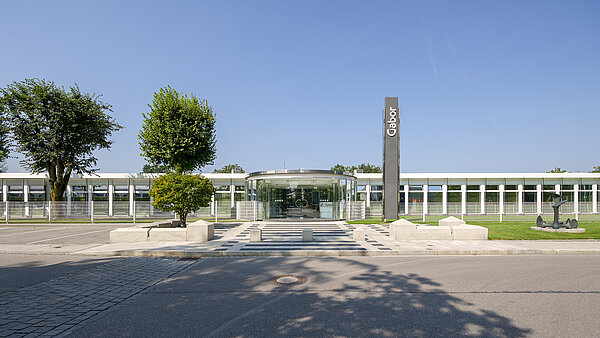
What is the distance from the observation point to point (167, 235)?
13812mm

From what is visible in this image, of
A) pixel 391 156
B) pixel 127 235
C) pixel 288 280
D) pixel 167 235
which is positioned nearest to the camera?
pixel 288 280

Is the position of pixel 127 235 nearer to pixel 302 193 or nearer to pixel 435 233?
pixel 435 233

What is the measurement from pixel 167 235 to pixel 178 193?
392 centimetres

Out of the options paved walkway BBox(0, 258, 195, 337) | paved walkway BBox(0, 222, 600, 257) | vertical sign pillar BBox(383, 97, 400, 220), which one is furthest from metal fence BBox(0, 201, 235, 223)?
paved walkway BBox(0, 258, 195, 337)

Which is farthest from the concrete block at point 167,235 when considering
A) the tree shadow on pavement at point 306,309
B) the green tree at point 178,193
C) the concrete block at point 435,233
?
the concrete block at point 435,233

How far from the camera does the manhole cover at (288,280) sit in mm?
7477

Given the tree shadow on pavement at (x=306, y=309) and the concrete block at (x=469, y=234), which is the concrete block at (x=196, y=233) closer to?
the tree shadow on pavement at (x=306, y=309)

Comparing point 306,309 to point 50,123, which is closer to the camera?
point 306,309

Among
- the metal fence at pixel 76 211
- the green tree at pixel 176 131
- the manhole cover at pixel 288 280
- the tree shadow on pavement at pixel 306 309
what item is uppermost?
the green tree at pixel 176 131

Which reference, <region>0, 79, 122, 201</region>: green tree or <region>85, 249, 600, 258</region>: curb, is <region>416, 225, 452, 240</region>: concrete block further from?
<region>0, 79, 122, 201</region>: green tree

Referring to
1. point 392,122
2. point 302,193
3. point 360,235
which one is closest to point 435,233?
point 360,235

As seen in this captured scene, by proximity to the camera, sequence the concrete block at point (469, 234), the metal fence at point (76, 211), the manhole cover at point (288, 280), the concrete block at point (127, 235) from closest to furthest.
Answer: the manhole cover at point (288, 280) < the concrete block at point (127, 235) < the concrete block at point (469, 234) < the metal fence at point (76, 211)

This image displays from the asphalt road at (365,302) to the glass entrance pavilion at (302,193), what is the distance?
14.7 meters

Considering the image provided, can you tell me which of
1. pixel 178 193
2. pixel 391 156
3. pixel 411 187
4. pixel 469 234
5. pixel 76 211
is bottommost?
pixel 76 211
